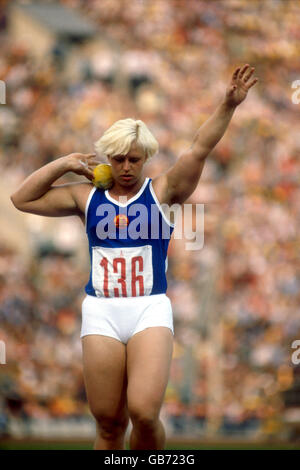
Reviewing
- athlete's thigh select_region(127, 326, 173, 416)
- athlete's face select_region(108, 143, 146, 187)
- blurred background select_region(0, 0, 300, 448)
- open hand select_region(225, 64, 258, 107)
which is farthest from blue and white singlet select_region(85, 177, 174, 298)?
blurred background select_region(0, 0, 300, 448)

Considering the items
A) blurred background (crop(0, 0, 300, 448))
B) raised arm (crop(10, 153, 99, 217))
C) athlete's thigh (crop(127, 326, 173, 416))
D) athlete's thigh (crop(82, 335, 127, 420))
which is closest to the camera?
athlete's thigh (crop(127, 326, 173, 416))

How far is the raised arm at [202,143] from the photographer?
4.28 metres

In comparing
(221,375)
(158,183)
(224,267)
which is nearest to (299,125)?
(224,267)

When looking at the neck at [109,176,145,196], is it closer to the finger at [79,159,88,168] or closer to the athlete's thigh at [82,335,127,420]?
the finger at [79,159,88,168]

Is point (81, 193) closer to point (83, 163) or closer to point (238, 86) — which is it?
point (83, 163)

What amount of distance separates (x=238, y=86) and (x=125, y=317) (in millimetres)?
1374

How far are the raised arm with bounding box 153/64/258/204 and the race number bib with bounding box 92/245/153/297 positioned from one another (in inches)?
13.6

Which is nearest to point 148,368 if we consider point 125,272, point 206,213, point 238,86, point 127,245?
point 125,272

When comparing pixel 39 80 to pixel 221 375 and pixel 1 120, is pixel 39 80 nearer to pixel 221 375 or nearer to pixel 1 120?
pixel 1 120

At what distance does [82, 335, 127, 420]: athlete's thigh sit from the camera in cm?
421

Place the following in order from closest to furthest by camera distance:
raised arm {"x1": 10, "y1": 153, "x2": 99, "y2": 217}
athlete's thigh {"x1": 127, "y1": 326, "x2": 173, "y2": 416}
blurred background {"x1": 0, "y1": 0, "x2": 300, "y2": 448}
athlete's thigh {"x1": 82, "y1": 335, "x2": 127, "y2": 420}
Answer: athlete's thigh {"x1": 127, "y1": 326, "x2": 173, "y2": 416} → athlete's thigh {"x1": 82, "y1": 335, "x2": 127, "y2": 420} → raised arm {"x1": 10, "y1": 153, "x2": 99, "y2": 217} → blurred background {"x1": 0, "y1": 0, "x2": 300, "y2": 448}

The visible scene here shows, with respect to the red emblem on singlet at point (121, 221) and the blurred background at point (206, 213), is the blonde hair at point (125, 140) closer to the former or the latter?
the red emblem on singlet at point (121, 221)

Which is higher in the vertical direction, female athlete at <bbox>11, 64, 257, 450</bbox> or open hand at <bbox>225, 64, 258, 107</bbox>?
open hand at <bbox>225, 64, 258, 107</bbox>

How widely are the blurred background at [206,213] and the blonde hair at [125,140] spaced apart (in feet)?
23.1
